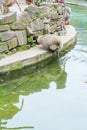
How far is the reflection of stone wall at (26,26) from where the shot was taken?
9.29 m

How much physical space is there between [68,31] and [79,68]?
363 centimetres

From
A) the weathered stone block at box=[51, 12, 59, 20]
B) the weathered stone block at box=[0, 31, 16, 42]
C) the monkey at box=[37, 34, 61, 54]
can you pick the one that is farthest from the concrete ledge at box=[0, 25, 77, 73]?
the weathered stone block at box=[51, 12, 59, 20]

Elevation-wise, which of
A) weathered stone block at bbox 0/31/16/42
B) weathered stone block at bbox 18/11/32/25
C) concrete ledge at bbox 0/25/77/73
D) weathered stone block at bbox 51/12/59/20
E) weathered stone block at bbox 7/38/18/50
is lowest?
concrete ledge at bbox 0/25/77/73

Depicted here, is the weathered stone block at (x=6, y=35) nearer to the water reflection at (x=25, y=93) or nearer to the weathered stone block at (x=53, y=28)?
the water reflection at (x=25, y=93)

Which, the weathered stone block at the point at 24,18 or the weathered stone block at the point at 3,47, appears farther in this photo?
the weathered stone block at the point at 24,18

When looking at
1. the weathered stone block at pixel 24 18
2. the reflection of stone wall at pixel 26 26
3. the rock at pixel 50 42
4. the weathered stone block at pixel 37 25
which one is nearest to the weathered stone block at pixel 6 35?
the reflection of stone wall at pixel 26 26

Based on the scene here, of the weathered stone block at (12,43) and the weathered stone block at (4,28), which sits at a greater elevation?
the weathered stone block at (4,28)

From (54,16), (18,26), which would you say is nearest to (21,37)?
(18,26)

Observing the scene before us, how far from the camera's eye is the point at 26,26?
33.1 ft

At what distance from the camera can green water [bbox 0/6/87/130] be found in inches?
255

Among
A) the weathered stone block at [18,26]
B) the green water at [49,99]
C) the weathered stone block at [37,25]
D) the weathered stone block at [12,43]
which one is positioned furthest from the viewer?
the weathered stone block at [37,25]

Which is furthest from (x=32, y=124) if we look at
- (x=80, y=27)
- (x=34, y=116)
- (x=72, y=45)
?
(x=80, y=27)

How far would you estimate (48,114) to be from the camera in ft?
22.4

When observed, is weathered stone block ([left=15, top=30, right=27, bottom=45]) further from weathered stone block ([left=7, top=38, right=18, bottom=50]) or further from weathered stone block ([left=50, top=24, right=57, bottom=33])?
weathered stone block ([left=50, top=24, right=57, bottom=33])
